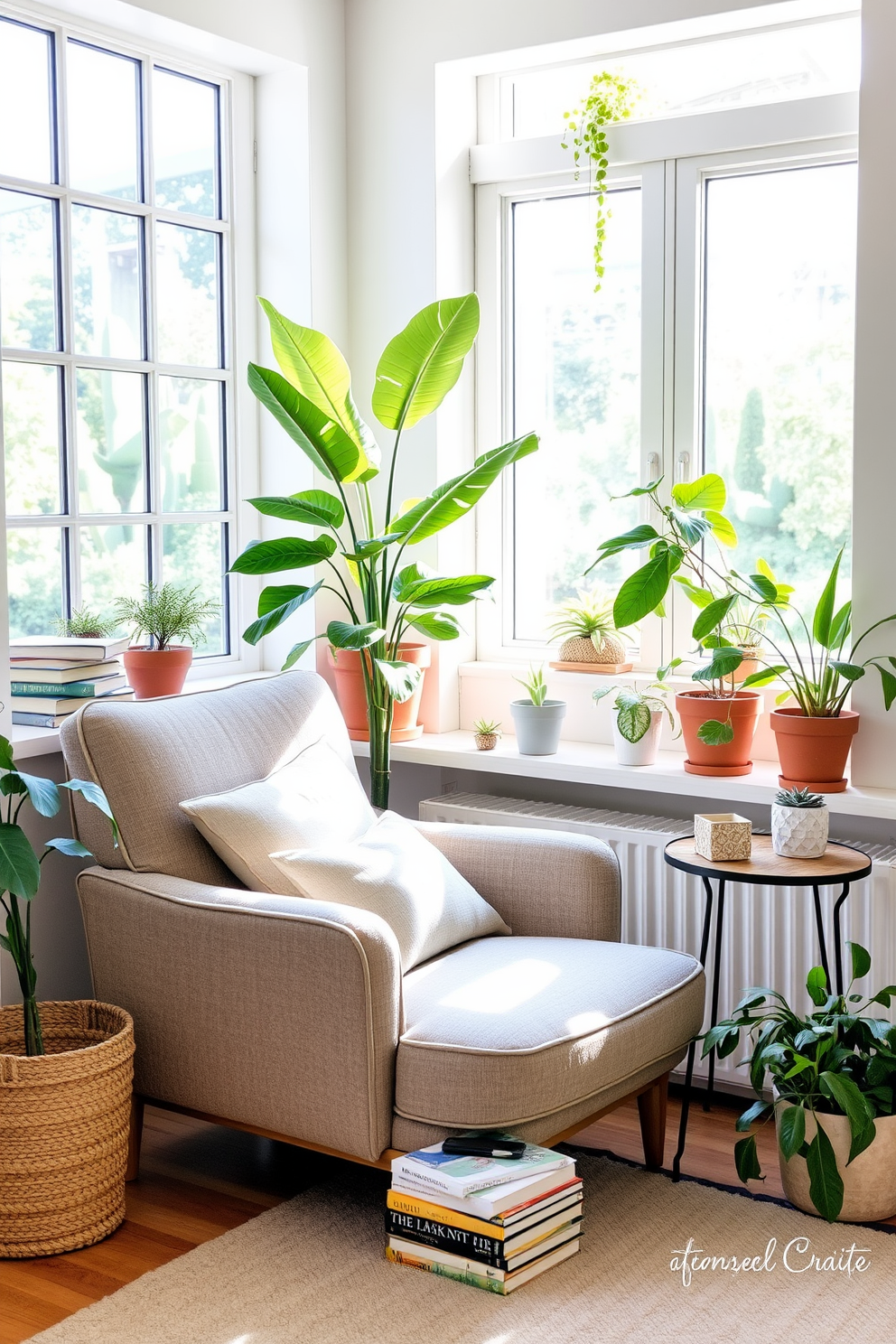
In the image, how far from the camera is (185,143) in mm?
3594

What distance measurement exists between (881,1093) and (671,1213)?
45cm

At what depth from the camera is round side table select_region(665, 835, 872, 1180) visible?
262cm

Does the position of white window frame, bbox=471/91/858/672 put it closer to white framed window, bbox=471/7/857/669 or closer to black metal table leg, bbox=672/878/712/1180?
white framed window, bbox=471/7/857/669

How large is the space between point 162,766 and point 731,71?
84.0 inches

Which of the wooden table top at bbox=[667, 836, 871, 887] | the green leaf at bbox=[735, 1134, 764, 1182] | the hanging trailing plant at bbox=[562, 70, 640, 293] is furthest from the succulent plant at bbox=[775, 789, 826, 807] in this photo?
the hanging trailing plant at bbox=[562, 70, 640, 293]

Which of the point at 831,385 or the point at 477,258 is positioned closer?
the point at 831,385

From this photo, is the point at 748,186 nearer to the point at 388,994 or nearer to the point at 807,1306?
the point at 388,994

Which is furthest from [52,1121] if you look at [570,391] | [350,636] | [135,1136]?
[570,391]

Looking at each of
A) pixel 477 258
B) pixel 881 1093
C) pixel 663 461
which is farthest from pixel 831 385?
pixel 881 1093

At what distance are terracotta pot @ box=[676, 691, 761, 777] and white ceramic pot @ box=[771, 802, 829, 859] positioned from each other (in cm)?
44

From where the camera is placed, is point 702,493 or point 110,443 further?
point 110,443

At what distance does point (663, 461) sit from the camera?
11.6 feet

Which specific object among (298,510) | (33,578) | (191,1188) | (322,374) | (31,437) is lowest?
(191,1188)

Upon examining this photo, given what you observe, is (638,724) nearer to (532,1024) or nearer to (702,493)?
(702,493)
